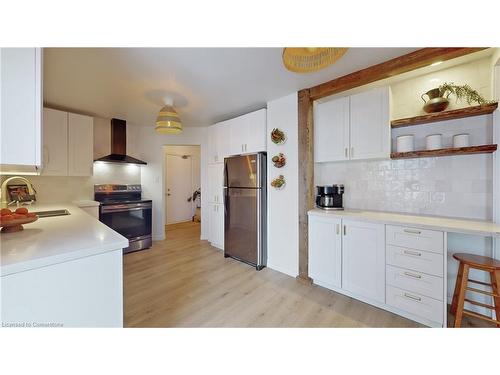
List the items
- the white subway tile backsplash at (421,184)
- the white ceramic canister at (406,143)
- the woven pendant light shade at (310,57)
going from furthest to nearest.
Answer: the white ceramic canister at (406,143) < the white subway tile backsplash at (421,184) < the woven pendant light shade at (310,57)

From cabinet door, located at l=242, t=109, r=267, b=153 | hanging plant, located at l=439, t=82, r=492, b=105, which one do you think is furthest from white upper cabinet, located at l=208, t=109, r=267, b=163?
hanging plant, located at l=439, t=82, r=492, b=105

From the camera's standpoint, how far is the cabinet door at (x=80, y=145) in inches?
116

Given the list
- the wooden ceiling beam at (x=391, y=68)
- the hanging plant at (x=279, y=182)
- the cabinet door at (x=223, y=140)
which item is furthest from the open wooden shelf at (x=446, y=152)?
the cabinet door at (x=223, y=140)

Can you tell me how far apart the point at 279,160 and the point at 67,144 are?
10.2 ft

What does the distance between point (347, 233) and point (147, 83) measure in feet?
8.76

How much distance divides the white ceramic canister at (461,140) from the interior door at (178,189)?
220 inches

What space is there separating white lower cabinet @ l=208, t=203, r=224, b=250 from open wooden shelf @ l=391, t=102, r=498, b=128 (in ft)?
8.79

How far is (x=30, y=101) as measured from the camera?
0.88m

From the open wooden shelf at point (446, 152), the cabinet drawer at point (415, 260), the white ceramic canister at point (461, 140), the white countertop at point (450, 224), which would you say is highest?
the white ceramic canister at point (461, 140)

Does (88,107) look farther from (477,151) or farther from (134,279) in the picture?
(477,151)

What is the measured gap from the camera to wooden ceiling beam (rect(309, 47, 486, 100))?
1.55 m

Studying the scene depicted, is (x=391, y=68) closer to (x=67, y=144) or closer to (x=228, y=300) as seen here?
(x=228, y=300)

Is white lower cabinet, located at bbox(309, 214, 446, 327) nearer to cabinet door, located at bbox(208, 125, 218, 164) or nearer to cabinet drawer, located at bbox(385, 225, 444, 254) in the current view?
cabinet drawer, located at bbox(385, 225, 444, 254)

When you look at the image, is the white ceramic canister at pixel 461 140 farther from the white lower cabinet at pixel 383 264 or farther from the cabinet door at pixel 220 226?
the cabinet door at pixel 220 226
